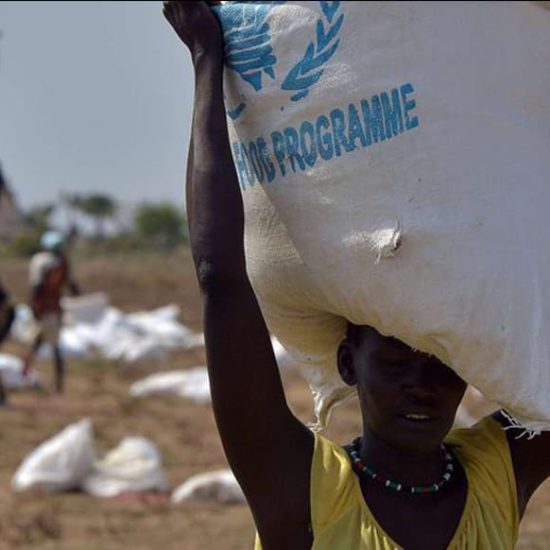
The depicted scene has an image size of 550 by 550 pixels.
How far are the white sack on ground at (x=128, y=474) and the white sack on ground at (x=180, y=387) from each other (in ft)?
12.3

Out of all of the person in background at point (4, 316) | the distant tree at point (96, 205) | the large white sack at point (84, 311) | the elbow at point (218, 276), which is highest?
the elbow at point (218, 276)

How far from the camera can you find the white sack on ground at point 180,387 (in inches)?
426

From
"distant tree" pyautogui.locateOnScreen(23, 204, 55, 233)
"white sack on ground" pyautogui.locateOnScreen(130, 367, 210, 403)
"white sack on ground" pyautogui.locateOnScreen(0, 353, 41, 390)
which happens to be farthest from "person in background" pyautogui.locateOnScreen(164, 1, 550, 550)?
"distant tree" pyautogui.locateOnScreen(23, 204, 55, 233)

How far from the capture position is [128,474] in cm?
675

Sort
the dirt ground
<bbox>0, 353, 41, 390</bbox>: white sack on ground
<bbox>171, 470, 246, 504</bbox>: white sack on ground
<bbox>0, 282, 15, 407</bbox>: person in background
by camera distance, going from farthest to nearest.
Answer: <bbox>0, 353, 41, 390</bbox>: white sack on ground < <bbox>0, 282, 15, 407</bbox>: person in background < <bbox>171, 470, 246, 504</bbox>: white sack on ground < the dirt ground

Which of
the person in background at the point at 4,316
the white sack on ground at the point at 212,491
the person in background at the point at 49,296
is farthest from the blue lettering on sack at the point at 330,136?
the person in background at the point at 49,296

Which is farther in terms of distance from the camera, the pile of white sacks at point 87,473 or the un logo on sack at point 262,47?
the pile of white sacks at point 87,473

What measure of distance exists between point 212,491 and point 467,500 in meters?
4.66

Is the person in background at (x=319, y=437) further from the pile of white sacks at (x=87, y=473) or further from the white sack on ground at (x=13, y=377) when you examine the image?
the white sack on ground at (x=13, y=377)

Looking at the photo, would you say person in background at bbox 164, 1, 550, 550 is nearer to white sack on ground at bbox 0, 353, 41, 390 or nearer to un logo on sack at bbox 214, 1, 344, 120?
un logo on sack at bbox 214, 1, 344, 120

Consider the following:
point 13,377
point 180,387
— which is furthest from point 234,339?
point 13,377

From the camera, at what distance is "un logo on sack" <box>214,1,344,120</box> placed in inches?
68.4

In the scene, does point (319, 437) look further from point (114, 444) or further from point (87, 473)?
point (114, 444)

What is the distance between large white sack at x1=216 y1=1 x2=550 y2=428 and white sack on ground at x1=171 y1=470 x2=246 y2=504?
4.70m
